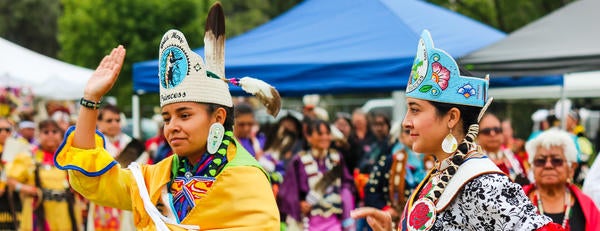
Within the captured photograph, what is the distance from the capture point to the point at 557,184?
5.55m

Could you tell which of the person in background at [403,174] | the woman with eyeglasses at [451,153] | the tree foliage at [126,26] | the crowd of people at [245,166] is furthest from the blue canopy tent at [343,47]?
the tree foliage at [126,26]

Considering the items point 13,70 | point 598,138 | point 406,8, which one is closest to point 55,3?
point 13,70

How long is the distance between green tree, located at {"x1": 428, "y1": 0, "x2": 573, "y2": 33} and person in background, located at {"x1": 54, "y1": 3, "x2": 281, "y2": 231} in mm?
19725

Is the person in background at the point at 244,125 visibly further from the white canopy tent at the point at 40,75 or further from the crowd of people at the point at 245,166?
the white canopy tent at the point at 40,75

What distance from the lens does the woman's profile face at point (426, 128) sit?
3.59m

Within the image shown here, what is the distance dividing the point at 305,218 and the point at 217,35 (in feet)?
16.2

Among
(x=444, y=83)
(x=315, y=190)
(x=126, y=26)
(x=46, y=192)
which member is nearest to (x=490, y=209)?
(x=444, y=83)

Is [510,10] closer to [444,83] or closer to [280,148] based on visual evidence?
[280,148]

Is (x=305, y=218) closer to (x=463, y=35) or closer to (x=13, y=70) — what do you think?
(x=463, y=35)

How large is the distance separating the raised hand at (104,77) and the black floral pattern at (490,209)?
5.21 ft

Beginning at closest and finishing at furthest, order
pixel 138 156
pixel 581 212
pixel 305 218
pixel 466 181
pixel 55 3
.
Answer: pixel 466 181 → pixel 581 212 → pixel 138 156 → pixel 305 218 → pixel 55 3

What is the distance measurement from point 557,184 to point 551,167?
0.12 m

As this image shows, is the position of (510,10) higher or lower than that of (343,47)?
higher

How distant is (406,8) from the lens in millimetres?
9617
